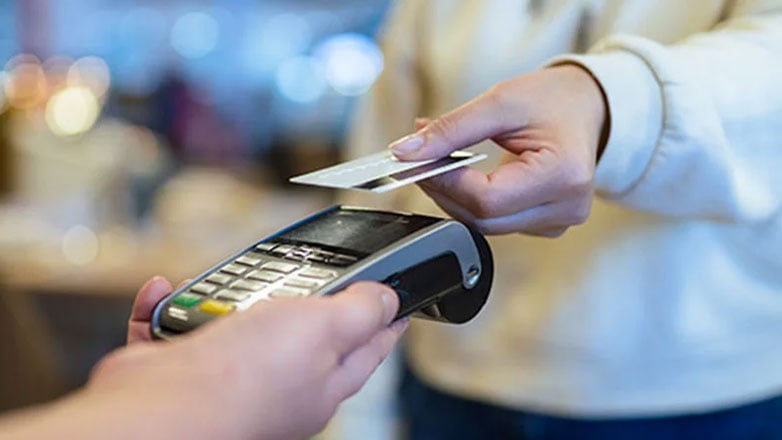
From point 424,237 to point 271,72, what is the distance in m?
2.10

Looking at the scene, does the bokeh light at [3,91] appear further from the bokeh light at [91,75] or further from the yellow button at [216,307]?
the yellow button at [216,307]

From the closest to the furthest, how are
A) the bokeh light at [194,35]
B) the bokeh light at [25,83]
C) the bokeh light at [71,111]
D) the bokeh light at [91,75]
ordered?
the bokeh light at [71,111] < the bokeh light at [25,83] < the bokeh light at [91,75] < the bokeh light at [194,35]

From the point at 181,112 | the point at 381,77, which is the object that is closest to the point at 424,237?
the point at 381,77

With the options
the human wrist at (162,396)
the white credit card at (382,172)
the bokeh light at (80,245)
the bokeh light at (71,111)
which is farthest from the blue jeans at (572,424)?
the bokeh light at (71,111)

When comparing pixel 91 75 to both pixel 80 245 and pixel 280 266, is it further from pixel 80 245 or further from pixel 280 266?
pixel 280 266

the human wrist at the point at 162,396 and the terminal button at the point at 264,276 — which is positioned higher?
the human wrist at the point at 162,396

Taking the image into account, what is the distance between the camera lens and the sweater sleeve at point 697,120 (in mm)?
451

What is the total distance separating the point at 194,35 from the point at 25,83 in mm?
496

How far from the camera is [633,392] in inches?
23.8

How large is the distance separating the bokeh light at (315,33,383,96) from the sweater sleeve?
5.90ft

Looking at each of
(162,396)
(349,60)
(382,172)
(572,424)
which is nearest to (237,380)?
(162,396)

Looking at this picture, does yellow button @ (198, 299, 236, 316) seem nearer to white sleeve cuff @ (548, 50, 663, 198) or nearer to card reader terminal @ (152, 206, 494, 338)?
card reader terminal @ (152, 206, 494, 338)

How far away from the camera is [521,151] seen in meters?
0.43

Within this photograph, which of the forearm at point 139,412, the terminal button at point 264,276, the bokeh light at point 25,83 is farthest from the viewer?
the bokeh light at point 25,83
